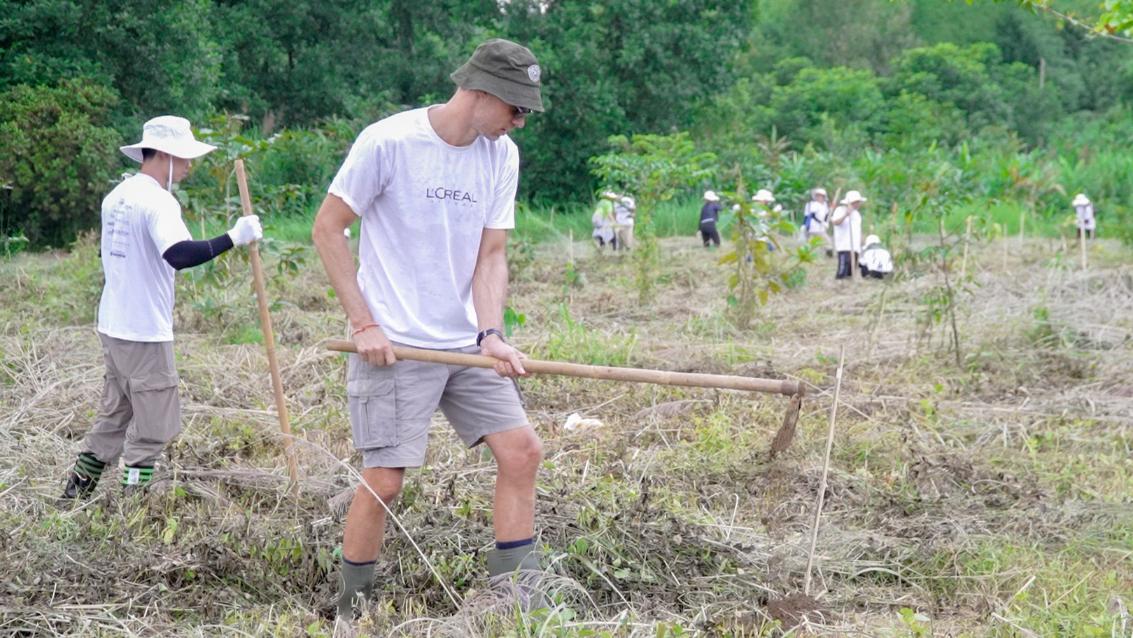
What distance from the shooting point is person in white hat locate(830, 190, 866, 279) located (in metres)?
13.2

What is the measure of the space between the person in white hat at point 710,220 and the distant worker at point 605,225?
3.96 feet

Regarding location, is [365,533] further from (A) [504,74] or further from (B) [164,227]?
(B) [164,227]

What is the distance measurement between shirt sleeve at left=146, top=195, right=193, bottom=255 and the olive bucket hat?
152 centimetres

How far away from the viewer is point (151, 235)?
446cm

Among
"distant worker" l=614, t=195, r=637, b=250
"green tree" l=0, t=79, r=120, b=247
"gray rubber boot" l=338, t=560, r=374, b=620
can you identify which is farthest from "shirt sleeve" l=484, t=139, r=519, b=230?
"green tree" l=0, t=79, r=120, b=247

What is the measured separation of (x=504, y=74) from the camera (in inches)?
131

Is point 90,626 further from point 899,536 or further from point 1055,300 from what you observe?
point 1055,300

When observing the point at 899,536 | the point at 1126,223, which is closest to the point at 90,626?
the point at 899,536

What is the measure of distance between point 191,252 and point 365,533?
135 centimetres

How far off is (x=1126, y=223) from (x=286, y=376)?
959cm

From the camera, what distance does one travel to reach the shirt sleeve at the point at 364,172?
334 centimetres

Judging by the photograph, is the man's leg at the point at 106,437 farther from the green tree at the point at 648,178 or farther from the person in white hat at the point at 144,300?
the green tree at the point at 648,178

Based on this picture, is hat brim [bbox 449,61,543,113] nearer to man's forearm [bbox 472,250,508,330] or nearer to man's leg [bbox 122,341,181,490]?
man's forearm [bbox 472,250,508,330]

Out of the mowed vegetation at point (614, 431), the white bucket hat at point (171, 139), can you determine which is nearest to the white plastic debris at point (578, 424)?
the mowed vegetation at point (614, 431)
